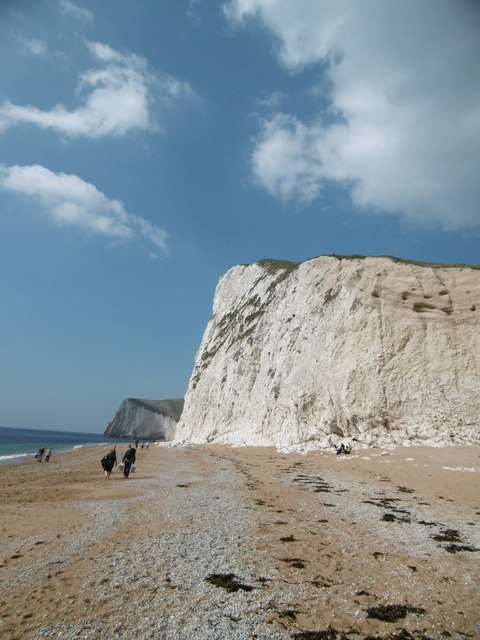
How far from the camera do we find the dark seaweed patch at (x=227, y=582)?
6.47 metres

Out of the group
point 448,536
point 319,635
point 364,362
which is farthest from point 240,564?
point 364,362

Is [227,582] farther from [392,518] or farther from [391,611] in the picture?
[392,518]

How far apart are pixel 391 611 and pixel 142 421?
182754 mm

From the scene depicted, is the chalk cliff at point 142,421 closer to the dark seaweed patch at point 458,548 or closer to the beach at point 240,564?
the beach at point 240,564

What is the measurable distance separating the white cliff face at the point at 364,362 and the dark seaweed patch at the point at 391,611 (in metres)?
26.6

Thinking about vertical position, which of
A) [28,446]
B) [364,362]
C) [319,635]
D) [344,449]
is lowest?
[319,635]

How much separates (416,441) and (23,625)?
30.6 metres

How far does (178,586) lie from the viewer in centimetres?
651

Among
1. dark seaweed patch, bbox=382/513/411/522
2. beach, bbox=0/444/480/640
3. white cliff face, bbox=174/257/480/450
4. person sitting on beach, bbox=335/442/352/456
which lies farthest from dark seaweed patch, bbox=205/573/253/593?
white cliff face, bbox=174/257/480/450

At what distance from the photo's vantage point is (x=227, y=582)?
6707 mm

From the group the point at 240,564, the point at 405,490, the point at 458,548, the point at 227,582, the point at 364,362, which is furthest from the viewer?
the point at 364,362

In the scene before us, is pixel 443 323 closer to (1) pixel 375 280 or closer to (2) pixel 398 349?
(2) pixel 398 349

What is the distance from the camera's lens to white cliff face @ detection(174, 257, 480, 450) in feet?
103

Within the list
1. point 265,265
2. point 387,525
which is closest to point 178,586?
point 387,525
